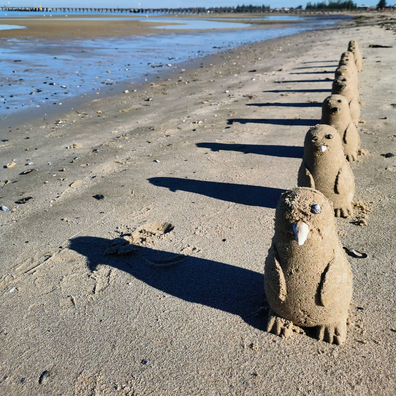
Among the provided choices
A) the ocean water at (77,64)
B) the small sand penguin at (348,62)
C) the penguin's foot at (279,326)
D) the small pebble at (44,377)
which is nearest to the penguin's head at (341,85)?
the small sand penguin at (348,62)

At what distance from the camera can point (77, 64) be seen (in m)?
21.2

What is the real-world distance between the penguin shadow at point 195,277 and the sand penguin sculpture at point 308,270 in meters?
0.44

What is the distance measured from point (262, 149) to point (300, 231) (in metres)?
5.49

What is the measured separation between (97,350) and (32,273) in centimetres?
164

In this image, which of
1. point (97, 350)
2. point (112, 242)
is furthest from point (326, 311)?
point (112, 242)

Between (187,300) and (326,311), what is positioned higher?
(326,311)

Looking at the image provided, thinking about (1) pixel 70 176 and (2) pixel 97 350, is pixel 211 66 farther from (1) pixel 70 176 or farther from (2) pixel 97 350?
(2) pixel 97 350

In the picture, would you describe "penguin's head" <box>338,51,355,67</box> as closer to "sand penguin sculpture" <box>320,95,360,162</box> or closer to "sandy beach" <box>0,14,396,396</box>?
"sandy beach" <box>0,14,396,396</box>

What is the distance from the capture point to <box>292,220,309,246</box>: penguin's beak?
329cm

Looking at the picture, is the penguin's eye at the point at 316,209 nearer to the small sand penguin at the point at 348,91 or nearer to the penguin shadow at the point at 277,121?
the small sand penguin at the point at 348,91

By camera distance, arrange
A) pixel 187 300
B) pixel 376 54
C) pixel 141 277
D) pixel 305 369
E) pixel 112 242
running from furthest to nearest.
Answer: pixel 376 54 < pixel 112 242 < pixel 141 277 < pixel 187 300 < pixel 305 369

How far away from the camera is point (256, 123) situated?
34.6 feet

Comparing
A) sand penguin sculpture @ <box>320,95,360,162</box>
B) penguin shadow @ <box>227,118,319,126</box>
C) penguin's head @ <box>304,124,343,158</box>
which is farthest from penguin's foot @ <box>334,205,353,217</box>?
penguin shadow @ <box>227,118,319,126</box>

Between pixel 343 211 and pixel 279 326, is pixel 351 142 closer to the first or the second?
pixel 343 211
